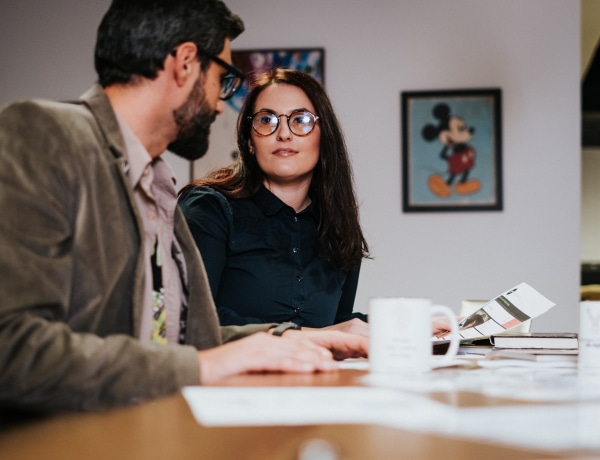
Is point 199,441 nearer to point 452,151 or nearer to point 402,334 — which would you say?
point 402,334

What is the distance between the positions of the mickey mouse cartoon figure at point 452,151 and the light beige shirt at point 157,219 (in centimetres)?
291

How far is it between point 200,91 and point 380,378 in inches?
27.0

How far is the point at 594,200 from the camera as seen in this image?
42.7ft

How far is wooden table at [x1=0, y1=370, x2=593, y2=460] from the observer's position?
2.10ft

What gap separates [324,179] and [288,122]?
23 cm

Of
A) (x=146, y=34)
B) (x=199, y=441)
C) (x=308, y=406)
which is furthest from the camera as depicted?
(x=146, y=34)

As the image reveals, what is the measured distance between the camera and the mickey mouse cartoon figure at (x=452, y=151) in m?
4.36

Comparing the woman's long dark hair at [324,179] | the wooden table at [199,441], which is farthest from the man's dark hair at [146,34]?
the woman's long dark hair at [324,179]

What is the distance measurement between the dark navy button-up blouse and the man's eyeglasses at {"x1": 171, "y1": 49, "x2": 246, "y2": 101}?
2.45ft

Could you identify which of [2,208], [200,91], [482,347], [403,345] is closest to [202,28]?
[200,91]

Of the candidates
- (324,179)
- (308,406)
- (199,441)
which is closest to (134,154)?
(308,406)

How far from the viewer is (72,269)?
1.13 meters

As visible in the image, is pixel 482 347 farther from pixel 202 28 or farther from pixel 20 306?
pixel 20 306

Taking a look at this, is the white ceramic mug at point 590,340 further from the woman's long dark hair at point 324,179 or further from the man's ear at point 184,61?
the woman's long dark hair at point 324,179
